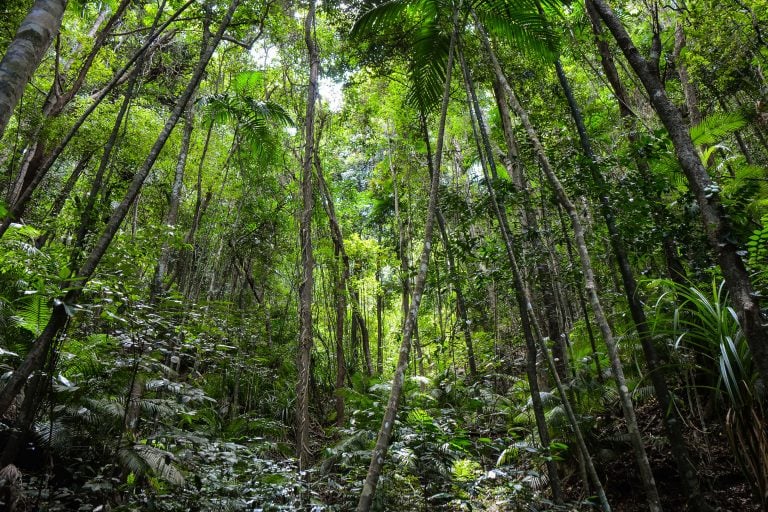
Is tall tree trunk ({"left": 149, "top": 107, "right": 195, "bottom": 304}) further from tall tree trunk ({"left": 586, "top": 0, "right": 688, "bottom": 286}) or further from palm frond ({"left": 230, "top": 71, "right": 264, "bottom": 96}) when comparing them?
tall tree trunk ({"left": 586, "top": 0, "right": 688, "bottom": 286})

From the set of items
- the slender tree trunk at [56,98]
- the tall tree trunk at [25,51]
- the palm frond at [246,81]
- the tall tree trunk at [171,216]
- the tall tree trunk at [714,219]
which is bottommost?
the tall tree trunk at [714,219]

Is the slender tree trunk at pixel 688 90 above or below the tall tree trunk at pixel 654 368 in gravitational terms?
above

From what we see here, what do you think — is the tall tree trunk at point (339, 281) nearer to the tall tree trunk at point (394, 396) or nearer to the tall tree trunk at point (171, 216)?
the tall tree trunk at point (171, 216)

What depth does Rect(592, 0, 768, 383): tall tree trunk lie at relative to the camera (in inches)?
93.0

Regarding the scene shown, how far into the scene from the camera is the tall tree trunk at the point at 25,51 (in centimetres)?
225

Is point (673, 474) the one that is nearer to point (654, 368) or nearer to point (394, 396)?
point (654, 368)

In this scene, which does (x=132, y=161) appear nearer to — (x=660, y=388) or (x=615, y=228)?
(x=615, y=228)

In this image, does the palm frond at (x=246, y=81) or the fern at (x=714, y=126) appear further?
the palm frond at (x=246, y=81)

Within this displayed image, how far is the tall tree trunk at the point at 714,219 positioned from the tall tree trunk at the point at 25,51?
362cm

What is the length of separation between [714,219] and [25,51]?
4075 mm

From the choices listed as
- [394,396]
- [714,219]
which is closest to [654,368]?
[714,219]

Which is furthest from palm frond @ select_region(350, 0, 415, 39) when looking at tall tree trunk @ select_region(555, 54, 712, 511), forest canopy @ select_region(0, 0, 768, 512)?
tall tree trunk @ select_region(555, 54, 712, 511)

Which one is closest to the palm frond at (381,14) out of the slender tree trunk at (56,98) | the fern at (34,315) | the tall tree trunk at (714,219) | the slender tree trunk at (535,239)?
the tall tree trunk at (714,219)

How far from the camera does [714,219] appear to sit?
2.57 meters
